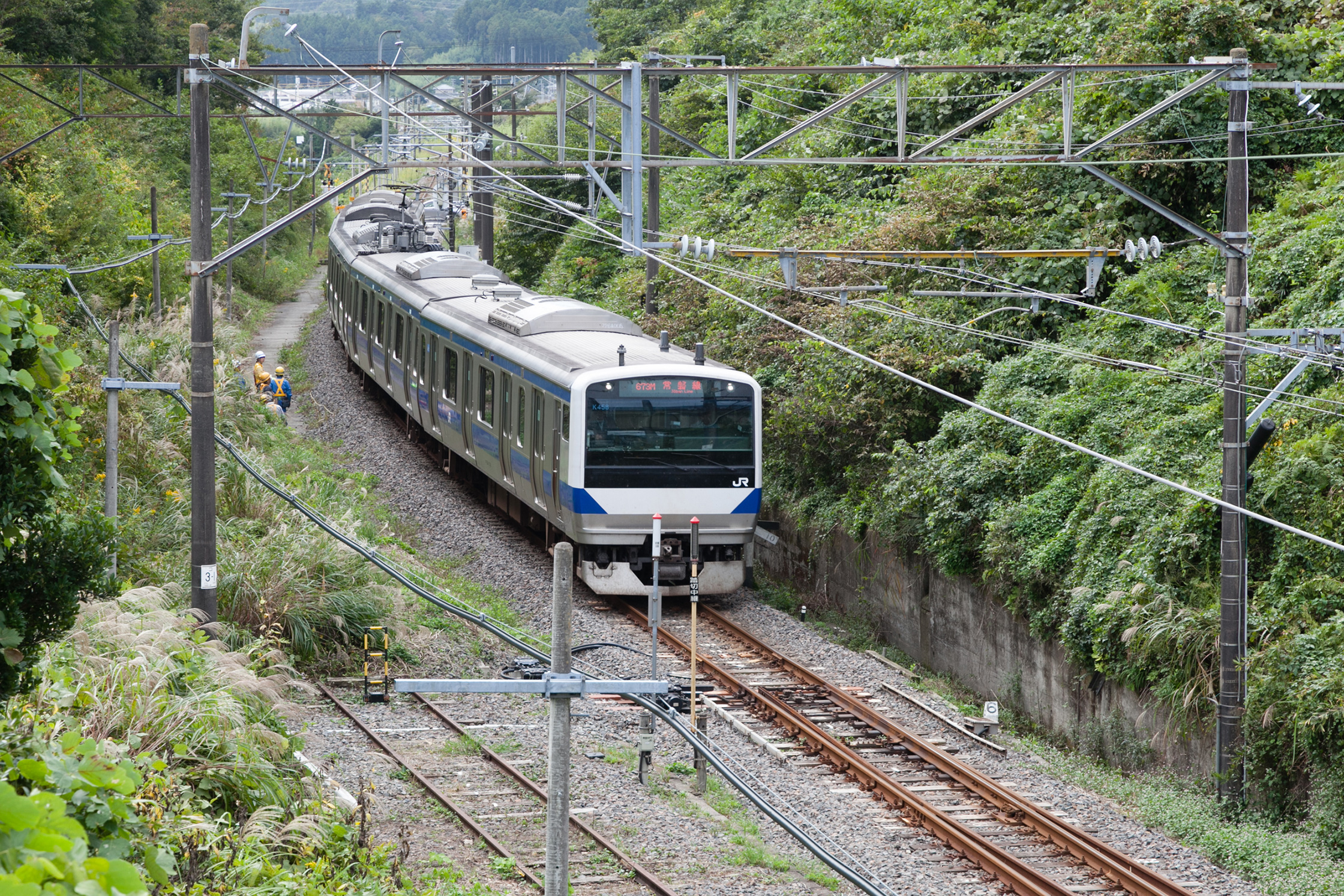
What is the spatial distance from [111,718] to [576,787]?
372 centimetres

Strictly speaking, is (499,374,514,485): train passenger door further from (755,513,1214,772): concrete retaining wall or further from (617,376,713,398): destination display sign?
(755,513,1214,772): concrete retaining wall

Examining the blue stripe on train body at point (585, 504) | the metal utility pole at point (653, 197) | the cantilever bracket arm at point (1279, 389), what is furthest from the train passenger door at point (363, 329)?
the cantilever bracket arm at point (1279, 389)

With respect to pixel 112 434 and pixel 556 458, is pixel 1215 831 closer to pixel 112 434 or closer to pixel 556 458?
pixel 556 458

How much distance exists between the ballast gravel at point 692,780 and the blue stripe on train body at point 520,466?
120 cm

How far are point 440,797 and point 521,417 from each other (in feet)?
24.1

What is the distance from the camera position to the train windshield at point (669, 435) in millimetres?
15391

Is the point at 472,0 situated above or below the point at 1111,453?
above

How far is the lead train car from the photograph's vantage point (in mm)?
15445

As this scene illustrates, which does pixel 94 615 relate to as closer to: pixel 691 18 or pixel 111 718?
pixel 111 718

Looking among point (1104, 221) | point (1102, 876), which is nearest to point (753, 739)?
point (1102, 876)

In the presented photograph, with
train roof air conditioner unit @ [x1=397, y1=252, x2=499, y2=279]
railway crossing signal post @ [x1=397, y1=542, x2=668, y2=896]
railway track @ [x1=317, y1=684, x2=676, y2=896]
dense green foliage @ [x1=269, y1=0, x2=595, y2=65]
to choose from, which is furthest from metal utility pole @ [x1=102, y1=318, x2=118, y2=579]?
dense green foliage @ [x1=269, y1=0, x2=595, y2=65]

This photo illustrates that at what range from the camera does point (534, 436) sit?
54.9 ft

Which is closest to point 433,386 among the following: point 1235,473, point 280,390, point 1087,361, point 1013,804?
point 280,390

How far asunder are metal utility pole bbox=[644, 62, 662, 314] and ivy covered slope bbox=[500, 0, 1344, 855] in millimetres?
409
